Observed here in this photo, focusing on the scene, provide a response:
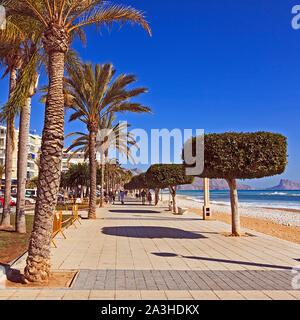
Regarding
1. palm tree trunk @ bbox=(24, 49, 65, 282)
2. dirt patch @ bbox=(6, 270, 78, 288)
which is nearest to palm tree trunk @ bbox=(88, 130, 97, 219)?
dirt patch @ bbox=(6, 270, 78, 288)

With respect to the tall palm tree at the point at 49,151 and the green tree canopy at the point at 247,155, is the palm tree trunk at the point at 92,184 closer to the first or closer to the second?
the green tree canopy at the point at 247,155

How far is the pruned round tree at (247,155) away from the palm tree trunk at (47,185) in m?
7.03

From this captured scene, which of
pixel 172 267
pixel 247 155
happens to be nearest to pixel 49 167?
pixel 172 267

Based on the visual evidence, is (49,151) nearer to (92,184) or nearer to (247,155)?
(247,155)

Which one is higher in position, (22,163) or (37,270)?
(22,163)

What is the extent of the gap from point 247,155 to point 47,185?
786 cm

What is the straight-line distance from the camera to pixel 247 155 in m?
11.9

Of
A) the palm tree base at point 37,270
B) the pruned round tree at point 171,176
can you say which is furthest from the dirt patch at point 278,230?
the palm tree base at point 37,270

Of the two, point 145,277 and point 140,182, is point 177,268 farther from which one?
point 140,182

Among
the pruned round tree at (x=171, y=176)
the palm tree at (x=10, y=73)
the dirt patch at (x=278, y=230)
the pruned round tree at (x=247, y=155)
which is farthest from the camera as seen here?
the pruned round tree at (x=171, y=176)

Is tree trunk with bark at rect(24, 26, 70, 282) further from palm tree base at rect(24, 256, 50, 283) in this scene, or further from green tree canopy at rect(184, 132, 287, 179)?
green tree canopy at rect(184, 132, 287, 179)

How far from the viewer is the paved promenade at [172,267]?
5.33 m

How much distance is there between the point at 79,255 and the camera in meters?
8.62

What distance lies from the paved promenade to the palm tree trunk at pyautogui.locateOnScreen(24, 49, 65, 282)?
61cm
